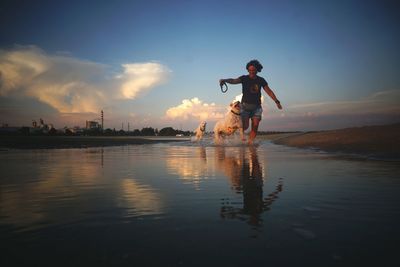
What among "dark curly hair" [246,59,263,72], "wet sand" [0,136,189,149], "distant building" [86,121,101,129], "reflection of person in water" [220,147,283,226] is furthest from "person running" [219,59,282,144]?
"distant building" [86,121,101,129]

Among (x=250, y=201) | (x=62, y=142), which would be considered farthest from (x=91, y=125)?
(x=250, y=201)

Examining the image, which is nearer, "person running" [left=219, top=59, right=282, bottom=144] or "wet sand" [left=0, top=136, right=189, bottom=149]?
"person running" [left=219, top=59, right=282, bottom=144]

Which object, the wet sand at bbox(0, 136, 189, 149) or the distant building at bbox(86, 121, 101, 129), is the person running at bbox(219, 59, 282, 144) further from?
the distant building at bbox(86, 121, 101, 129)

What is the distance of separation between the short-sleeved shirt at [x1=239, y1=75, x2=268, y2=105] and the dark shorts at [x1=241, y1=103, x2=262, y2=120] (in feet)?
0.83

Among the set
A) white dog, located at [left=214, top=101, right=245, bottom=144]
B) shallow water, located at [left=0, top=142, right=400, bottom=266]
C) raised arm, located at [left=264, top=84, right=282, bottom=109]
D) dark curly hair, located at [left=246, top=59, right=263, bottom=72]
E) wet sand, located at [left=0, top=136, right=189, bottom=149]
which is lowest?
shallow water, located at [left=0, top=142, right=400, bottom=266]

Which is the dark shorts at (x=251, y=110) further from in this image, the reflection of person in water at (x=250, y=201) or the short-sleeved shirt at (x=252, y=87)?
the reflection of person in water at (x=250, y=201)

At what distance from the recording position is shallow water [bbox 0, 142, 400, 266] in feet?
6.24

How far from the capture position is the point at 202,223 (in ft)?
8.53

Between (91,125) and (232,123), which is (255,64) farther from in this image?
(91,125)

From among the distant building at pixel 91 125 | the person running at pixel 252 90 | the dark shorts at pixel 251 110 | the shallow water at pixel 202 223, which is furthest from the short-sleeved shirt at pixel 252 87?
the distant building at pixel 91 125

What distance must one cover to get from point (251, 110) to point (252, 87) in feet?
4.34

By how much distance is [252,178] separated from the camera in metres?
5.11

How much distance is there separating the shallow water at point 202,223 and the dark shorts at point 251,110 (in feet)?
40.1

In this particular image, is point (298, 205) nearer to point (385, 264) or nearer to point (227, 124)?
Result: point (385, 264)
